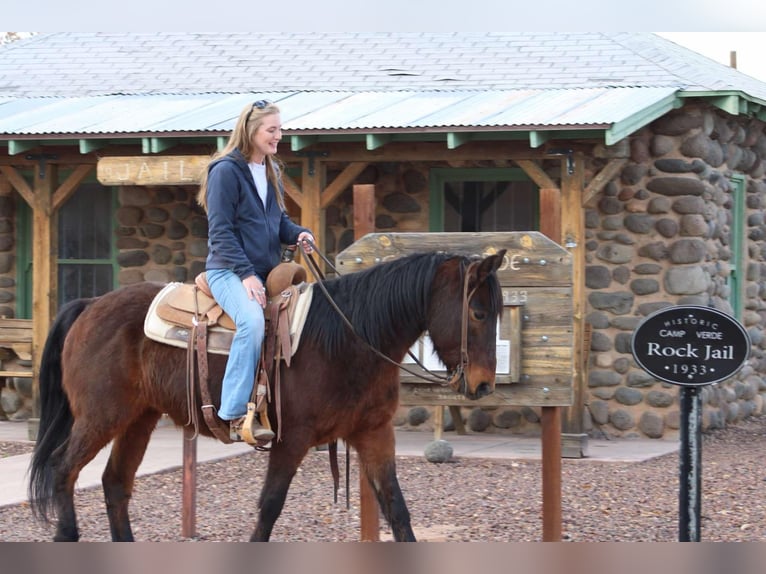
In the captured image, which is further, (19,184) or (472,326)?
(19,184)

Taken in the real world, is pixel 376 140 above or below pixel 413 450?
above

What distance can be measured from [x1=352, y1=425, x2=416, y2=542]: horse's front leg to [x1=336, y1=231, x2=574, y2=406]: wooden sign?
3.03 feet

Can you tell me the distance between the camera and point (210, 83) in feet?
43.7

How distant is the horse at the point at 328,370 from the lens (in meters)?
5.30

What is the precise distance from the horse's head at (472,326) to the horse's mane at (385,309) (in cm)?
14

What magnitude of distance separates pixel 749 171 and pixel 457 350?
8.52m

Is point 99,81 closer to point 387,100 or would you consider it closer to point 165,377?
point 387,100

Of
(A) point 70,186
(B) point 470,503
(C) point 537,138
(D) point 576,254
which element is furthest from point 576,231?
(A) point 70,186

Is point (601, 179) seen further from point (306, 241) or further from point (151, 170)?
point (306, 241)

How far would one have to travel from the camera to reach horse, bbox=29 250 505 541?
5302 millimetres

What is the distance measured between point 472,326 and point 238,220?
1187 mm

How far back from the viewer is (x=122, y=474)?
6.20 metres

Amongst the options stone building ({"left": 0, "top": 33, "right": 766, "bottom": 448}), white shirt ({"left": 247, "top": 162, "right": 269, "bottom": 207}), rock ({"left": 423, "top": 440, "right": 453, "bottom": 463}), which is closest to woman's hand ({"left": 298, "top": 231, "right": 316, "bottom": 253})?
white shirt ({"left": 247, "top": 162, "right": 269, "bottom": 207})

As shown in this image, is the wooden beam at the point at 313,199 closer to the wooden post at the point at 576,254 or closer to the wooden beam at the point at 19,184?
the wooden post at the point at 576,254
